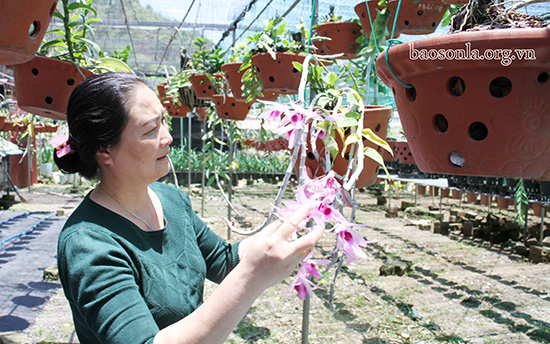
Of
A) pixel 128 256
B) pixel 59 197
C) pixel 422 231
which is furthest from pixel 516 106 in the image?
pixel 59 197

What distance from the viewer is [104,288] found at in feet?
2.01

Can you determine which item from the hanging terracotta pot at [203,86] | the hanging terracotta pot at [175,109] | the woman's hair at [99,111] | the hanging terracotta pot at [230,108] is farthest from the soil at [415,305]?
the hanging terracotta pot at [175,109]

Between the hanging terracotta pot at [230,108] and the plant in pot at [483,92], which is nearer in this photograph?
the plant in pot at [483,92]

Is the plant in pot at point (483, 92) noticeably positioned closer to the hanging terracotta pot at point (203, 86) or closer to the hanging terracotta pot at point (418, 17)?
the hanging terracotta pot at point (418, 17)

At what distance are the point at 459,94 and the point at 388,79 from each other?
13 centimetres

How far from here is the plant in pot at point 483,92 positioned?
1.92 feet

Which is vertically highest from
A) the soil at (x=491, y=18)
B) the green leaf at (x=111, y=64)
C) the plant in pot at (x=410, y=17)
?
the plant in pot at (x=410, y=17)

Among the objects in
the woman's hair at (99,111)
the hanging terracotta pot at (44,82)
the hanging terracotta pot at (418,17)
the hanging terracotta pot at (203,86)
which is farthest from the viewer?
the hanging terracotta pot at (203,86)

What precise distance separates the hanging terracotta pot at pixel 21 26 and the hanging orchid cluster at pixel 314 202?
1.47ft

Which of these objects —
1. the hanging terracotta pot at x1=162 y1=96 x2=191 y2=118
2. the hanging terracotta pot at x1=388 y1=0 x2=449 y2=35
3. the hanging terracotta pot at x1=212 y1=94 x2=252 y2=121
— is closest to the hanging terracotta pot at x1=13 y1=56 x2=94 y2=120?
the hanging terracotta pot at x1=388 y1=0 x2=449 y2=35

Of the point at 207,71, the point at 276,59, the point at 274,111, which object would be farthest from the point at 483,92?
the point at 207,71

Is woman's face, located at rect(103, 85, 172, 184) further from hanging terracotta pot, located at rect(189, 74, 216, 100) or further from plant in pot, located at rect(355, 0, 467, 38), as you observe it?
hanging terracotta pot, located at rect(189, 74, 216, 100)

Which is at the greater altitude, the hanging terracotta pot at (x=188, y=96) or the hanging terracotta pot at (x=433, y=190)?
the hanging terracotta pot at (x=188, y=96)

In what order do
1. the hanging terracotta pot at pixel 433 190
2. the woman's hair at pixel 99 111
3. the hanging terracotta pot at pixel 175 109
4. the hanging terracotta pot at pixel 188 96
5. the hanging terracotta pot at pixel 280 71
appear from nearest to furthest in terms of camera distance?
the woman's hair at pixel 99 111 < the hanging terracotta pot at pixel 280 71 < the hanging terracotta pot at pixel 188 96 < the hanging terracotta pot at pixel 175 109 < the hanging terracotta pot at pixel 433 190
